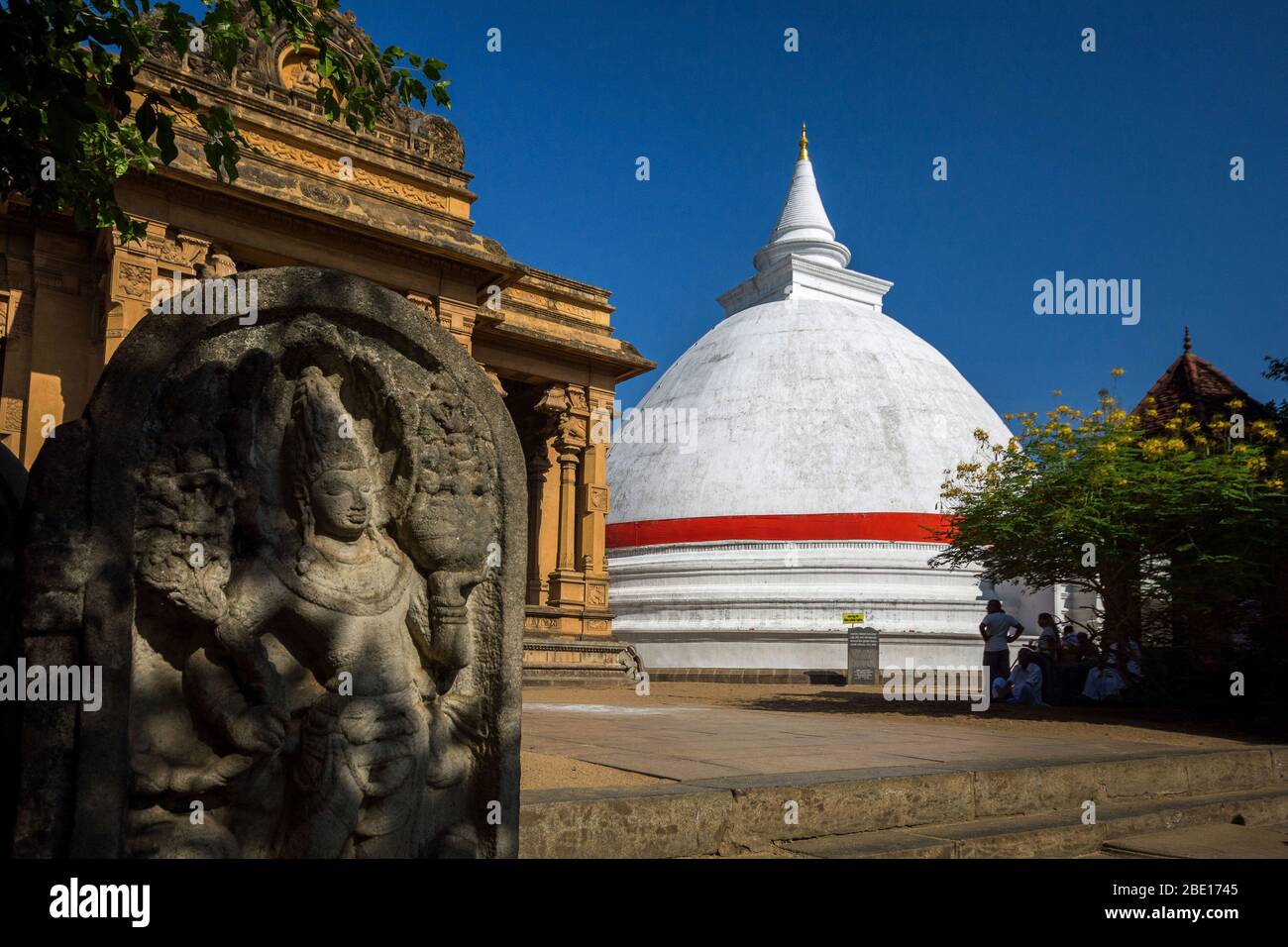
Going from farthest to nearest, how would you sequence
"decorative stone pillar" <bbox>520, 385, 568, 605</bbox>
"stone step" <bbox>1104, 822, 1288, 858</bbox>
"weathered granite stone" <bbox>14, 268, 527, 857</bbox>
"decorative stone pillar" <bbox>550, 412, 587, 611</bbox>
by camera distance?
"decorative stone pillar" <bbox>520, 385, 568, 605</bbox> < "decorative stone pillar" <bbox>550, 412, 587, 611</bbox> < "stone step" <bbox>1104, 822, 1288, 858</bbox> < "weathered granite stone" <bbox>14, 268, 527, 857</bbox>

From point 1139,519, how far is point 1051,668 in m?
2.56

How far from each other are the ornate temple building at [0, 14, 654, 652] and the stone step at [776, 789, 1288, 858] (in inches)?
390

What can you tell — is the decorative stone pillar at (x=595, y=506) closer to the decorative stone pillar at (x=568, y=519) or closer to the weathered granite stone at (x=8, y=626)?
the decorative stone pillar at (x=568, y=519)

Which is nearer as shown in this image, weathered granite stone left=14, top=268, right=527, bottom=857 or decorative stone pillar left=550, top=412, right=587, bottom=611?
weathered granite stone left=14, top=268, right=527, bottom=857

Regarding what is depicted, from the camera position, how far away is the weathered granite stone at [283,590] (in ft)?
8.13

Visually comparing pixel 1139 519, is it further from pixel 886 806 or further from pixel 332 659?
pixel 332 659

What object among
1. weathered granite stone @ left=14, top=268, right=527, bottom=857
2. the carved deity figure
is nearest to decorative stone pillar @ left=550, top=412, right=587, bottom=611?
weathered granite stone @ left=14, top=268, right=527, bottom=857

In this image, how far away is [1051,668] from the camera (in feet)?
41.0

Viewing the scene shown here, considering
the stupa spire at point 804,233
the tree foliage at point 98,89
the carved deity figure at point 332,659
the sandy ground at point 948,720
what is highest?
the stupa spire at point 804,233

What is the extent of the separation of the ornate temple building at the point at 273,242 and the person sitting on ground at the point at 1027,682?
8.64m

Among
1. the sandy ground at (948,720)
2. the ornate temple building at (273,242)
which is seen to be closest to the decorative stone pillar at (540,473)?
the ornate temple building at (273,242)

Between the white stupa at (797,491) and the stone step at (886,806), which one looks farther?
the white stupa at (797,491)

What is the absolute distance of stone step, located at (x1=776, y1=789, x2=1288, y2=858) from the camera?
4148mm

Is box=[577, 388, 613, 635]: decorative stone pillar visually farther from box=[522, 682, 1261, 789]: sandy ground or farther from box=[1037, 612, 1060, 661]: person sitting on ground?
box=[1037, 612, 1060, 661]: person sitting on ground
